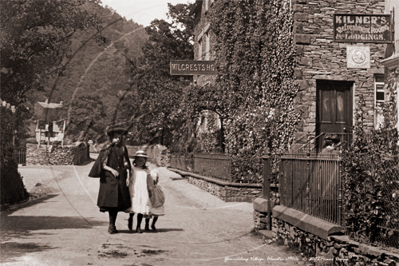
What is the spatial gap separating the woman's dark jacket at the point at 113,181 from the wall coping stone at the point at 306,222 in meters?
2.87

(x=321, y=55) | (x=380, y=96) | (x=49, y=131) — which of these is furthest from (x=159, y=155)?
(x=380, y=96)

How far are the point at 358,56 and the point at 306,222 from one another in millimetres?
10553

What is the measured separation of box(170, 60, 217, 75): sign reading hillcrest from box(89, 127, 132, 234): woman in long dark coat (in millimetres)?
8853

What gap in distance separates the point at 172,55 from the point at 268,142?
24.6 meters

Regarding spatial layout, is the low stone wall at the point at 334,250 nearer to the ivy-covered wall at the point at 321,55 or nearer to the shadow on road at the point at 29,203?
the shadow on road at the point at 29,203

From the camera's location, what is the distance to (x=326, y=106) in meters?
17.3

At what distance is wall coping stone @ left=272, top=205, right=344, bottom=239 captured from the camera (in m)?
7.30

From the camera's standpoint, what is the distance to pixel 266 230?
1070 centimetres

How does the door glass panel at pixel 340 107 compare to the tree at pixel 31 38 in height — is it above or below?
below

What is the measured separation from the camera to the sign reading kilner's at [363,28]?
420 inches

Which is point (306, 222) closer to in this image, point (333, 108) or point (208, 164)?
point (333, 108)

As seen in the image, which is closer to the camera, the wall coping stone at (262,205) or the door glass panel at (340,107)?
the wall coping stone at (262,205)

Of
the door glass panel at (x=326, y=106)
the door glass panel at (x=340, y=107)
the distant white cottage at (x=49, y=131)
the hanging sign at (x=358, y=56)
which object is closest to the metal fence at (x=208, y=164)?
the door glass panel at (x=326, y=106)

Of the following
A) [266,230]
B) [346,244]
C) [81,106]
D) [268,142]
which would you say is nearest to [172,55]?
[81,106]
